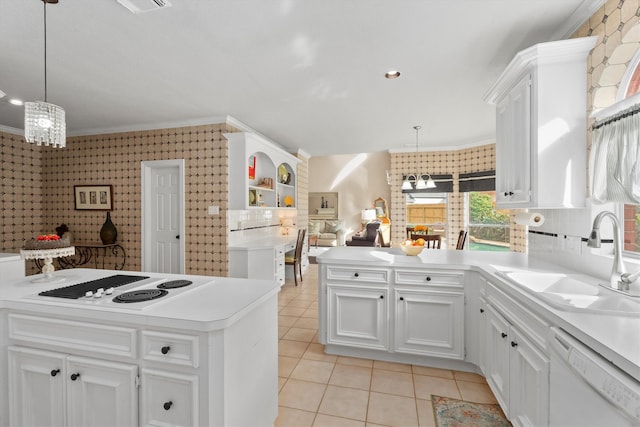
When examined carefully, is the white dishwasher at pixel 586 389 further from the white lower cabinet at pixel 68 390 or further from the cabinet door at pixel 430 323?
the white lower cabinet at pixel 68 390

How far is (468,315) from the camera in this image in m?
2.32

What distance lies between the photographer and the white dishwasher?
33.5 inches

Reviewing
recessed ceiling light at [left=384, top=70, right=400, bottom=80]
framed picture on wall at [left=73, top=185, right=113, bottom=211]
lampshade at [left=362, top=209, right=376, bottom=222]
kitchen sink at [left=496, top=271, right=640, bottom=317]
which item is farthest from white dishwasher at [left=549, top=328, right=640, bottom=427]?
lampshade at [left=362, top=209, right=376, bottom=222]

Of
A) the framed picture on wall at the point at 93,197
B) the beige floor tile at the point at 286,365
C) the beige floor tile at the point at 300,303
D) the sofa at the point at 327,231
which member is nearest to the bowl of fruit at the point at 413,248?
the beige floor tile at the point at 286,365

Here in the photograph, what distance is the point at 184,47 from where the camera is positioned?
229 centimetres

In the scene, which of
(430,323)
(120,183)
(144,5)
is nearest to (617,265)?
(430,323)

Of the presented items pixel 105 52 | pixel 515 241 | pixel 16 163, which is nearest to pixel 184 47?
pixel 105 52

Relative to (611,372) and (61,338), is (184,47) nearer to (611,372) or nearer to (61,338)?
(61,338)

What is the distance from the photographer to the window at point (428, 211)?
22.0ft

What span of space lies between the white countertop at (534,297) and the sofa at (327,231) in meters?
6.51

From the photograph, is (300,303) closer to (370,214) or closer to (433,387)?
(433,387)

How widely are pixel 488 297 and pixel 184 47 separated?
9.60 ft

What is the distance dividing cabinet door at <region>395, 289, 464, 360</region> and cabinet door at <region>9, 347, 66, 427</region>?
2.15 m

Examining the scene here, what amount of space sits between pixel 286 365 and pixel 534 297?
1.92m
